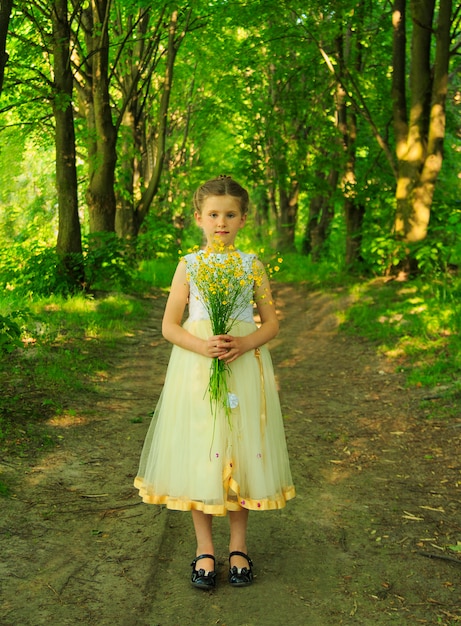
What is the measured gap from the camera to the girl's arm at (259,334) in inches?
135

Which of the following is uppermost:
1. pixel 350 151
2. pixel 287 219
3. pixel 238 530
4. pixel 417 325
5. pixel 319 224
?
pixel 350 151

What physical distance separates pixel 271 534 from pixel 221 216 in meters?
1.88

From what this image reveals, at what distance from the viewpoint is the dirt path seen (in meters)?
3.25

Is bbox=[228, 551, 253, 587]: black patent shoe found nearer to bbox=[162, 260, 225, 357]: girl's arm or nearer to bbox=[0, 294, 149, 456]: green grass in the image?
bbox=[162, 260, 225, 357]: girl's arm

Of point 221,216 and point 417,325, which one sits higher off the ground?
point 221,216

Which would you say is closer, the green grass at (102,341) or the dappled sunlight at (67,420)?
the dappled sunlight at (67,420)

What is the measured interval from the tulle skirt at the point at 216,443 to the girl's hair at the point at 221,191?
0.62m

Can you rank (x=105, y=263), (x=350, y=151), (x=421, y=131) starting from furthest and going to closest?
(x=350, y=151), (x=105, y=263), (x=421, y=131)

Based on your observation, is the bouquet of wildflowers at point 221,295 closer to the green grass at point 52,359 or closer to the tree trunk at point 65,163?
the green grass at point 52,359

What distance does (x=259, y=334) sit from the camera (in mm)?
3570

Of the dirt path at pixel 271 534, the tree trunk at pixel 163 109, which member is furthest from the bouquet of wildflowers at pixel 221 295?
the tree trunk at pixel 163 109

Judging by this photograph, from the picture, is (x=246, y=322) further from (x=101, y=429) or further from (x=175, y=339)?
(x=101, y=429)

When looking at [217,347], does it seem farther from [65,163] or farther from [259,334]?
[65,163]

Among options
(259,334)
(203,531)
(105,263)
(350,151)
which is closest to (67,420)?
(203,531)
